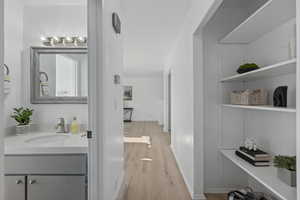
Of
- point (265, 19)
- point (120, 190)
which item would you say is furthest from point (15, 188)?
point (265, 19)

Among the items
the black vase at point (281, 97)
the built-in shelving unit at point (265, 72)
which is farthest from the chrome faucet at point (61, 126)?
the black vase at point (281, 97)

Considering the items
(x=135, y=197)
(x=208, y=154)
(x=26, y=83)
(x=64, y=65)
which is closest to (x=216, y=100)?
(x=208, y=154)

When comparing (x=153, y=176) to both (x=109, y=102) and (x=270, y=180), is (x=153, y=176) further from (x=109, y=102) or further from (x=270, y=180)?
(x=270, y=180)

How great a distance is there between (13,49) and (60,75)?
562 mm

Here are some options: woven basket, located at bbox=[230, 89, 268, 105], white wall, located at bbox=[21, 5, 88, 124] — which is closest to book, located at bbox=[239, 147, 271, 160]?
woven basket, located at bbox=[230, 89, 268, 105]

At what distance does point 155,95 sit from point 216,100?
8.09 meters

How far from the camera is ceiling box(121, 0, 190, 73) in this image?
2.61 m

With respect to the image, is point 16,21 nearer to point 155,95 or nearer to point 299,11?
point 299,11

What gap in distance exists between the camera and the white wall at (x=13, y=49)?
2.11 meters

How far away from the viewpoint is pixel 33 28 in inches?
93.1

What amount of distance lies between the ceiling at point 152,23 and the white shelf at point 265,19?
2.99 feet

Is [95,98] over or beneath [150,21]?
beneath

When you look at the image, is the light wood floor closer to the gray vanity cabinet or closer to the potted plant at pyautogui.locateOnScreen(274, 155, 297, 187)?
the gray vanity cabinet

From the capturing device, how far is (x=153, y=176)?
3.17 m
